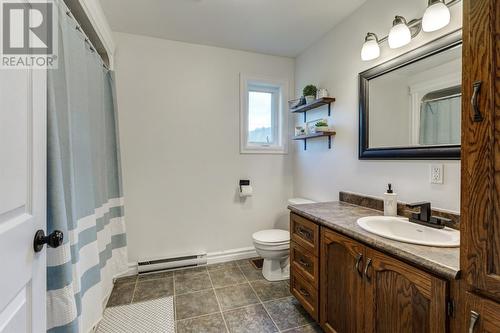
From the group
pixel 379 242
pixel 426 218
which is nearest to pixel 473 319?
pixel 379 242

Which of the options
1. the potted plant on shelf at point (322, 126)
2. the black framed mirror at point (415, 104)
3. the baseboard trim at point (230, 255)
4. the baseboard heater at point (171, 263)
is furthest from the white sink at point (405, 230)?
the baseboard heater at point (171, 263)

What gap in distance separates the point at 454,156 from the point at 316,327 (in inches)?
55.6

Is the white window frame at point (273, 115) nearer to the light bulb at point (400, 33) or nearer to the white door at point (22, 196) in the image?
the light bulb at point (400, 33)

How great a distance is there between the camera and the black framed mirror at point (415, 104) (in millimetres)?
1308

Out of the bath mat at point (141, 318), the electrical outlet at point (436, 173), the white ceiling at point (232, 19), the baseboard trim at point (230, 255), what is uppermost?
the white ceiling at point (232, 19)

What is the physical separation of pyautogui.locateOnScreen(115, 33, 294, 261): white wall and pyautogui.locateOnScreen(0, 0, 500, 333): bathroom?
17 millimetres

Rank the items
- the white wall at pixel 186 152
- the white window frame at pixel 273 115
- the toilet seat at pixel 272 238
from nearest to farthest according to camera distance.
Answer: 1. the toilet seat at pixel 272 238
2. the white wall at pixel 186 152
3. the white window frame at pixel 273 115

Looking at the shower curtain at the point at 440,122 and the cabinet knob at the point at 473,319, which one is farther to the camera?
the shower curtain at the point at 440,122

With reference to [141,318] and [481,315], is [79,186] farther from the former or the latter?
[481,315]

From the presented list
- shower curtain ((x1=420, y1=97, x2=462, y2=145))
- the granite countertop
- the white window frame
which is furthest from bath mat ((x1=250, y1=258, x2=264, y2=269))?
shower curtain ((x1=420, y1=97, x2=462, y2=145))

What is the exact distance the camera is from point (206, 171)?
2.65 metres

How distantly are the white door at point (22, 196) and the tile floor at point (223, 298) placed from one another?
1.17 metres

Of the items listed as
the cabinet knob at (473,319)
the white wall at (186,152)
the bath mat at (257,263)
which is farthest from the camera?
the bath mat at (257,263)

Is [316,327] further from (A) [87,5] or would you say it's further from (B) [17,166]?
(A) [87,5]
